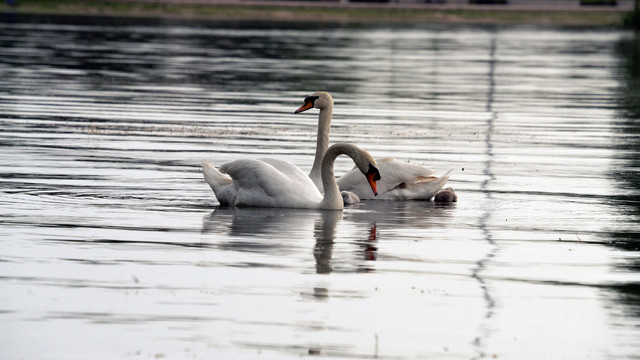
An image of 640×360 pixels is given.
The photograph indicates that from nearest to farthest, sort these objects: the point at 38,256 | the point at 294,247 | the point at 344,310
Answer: the point at 344,310 → the point at 38,256 → the point at 294,247

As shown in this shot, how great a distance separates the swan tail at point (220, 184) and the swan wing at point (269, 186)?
9 centimetres

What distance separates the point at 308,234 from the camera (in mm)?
11945

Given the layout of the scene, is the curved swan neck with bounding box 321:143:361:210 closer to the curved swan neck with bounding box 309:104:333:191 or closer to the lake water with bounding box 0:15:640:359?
the lake water with bounding box 0:15:640:359

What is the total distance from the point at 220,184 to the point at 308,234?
2255 millimetres

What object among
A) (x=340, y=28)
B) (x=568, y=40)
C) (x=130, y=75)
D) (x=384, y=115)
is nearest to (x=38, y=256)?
(x=384, y=115)

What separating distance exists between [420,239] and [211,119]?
11452 millimetres

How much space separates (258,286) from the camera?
9.41 metres

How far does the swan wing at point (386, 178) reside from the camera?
14555 millimetres

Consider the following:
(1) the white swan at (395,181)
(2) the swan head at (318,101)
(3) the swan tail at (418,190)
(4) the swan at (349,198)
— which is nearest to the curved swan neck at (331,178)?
(4) the swan at (349,198)

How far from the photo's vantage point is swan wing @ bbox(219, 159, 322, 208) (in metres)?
13.4

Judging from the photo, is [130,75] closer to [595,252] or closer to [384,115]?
[384,115]

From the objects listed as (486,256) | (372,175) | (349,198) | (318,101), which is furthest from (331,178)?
(486,256)

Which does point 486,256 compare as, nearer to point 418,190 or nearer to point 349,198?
point 349,198

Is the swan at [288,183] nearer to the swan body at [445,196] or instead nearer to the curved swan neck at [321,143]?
the curved swan neck at [321,143]
